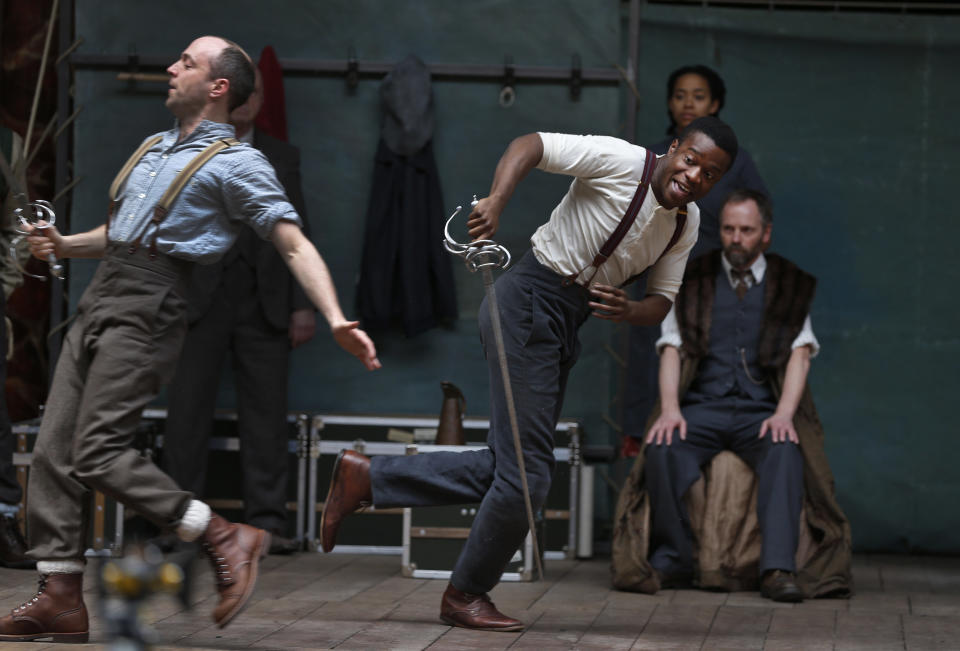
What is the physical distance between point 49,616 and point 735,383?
9.22 ft

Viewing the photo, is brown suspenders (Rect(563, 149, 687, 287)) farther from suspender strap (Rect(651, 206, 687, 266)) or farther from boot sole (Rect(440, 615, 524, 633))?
boot sole (Rect(440, 615, 524, 633))

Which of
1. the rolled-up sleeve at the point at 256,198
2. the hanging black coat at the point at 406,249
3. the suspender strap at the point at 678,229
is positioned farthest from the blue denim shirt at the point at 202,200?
the hanging black coat at the point at 406,249

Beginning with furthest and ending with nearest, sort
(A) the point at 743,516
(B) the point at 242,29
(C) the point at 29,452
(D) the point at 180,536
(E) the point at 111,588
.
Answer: (B) the point at 242,29 < (C) the point at 29,452 < (A) the point at 743,516 < (D) the point at 180,536 < (E) the point at 111,588

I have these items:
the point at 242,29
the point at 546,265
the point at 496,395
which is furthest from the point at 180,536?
the point at 242,29

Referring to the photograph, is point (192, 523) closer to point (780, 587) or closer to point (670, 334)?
point (780, 587)

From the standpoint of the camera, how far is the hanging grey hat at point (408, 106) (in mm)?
5648

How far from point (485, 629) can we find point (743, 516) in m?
1.50

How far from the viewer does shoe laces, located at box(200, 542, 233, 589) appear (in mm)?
3307

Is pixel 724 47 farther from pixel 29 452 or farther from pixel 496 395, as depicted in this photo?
pixel 29 452

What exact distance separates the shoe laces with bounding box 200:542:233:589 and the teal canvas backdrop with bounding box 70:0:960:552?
2556 millimetres

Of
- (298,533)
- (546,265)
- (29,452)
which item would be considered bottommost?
(298,533)

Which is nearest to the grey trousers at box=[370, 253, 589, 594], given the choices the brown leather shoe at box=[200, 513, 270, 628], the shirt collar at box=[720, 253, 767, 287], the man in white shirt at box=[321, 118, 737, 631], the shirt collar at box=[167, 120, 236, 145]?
the man in white shirt at box=[321, 118, 737, 631]

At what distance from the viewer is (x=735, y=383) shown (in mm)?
5098

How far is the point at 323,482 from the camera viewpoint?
5625mm
